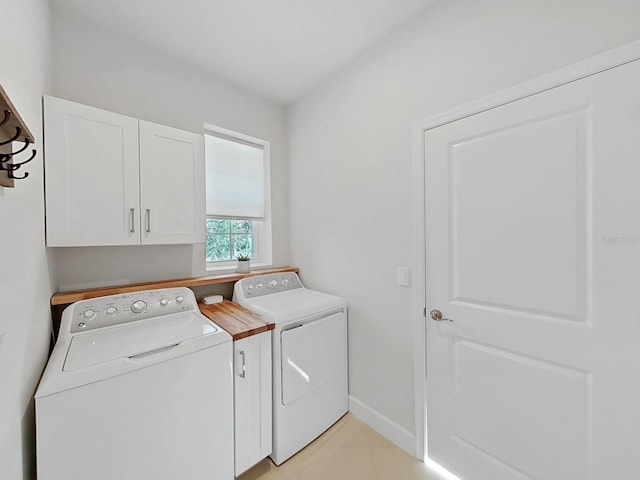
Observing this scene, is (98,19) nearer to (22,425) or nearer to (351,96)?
(351,96)

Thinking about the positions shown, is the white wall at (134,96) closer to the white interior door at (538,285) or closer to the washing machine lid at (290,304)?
the washing machine lid at (290,304)

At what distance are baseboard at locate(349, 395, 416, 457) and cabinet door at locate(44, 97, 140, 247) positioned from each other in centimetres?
197

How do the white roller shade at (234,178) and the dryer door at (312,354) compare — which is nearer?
the dryer door at (312,354)

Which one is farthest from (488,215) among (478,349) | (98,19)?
(98,19)

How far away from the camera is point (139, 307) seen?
5.05 feet

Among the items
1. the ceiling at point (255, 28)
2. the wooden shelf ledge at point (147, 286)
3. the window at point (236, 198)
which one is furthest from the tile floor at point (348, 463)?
the ceiling at point (255, 28)

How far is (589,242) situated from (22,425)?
7.41ft

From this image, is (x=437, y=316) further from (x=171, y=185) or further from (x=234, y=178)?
(x=234, y=178)

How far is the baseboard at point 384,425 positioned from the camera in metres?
1.63

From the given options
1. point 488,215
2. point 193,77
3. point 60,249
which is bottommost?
point 60,249

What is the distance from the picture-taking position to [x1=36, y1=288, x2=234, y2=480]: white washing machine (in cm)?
93

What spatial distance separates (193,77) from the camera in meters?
2.03

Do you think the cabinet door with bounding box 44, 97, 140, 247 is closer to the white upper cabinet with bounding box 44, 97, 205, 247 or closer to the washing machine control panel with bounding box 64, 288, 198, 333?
the white upper cabinet with bounding box 44, 97, 205, 247

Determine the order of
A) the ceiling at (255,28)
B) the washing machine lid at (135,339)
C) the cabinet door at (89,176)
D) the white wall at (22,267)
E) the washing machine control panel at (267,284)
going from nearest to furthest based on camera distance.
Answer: the white wall at (22,267), the washing machine lid at (135,339), the cabinet door at (89,176), the ceiling at (255,28), the washing machine control panel at (267,284)
